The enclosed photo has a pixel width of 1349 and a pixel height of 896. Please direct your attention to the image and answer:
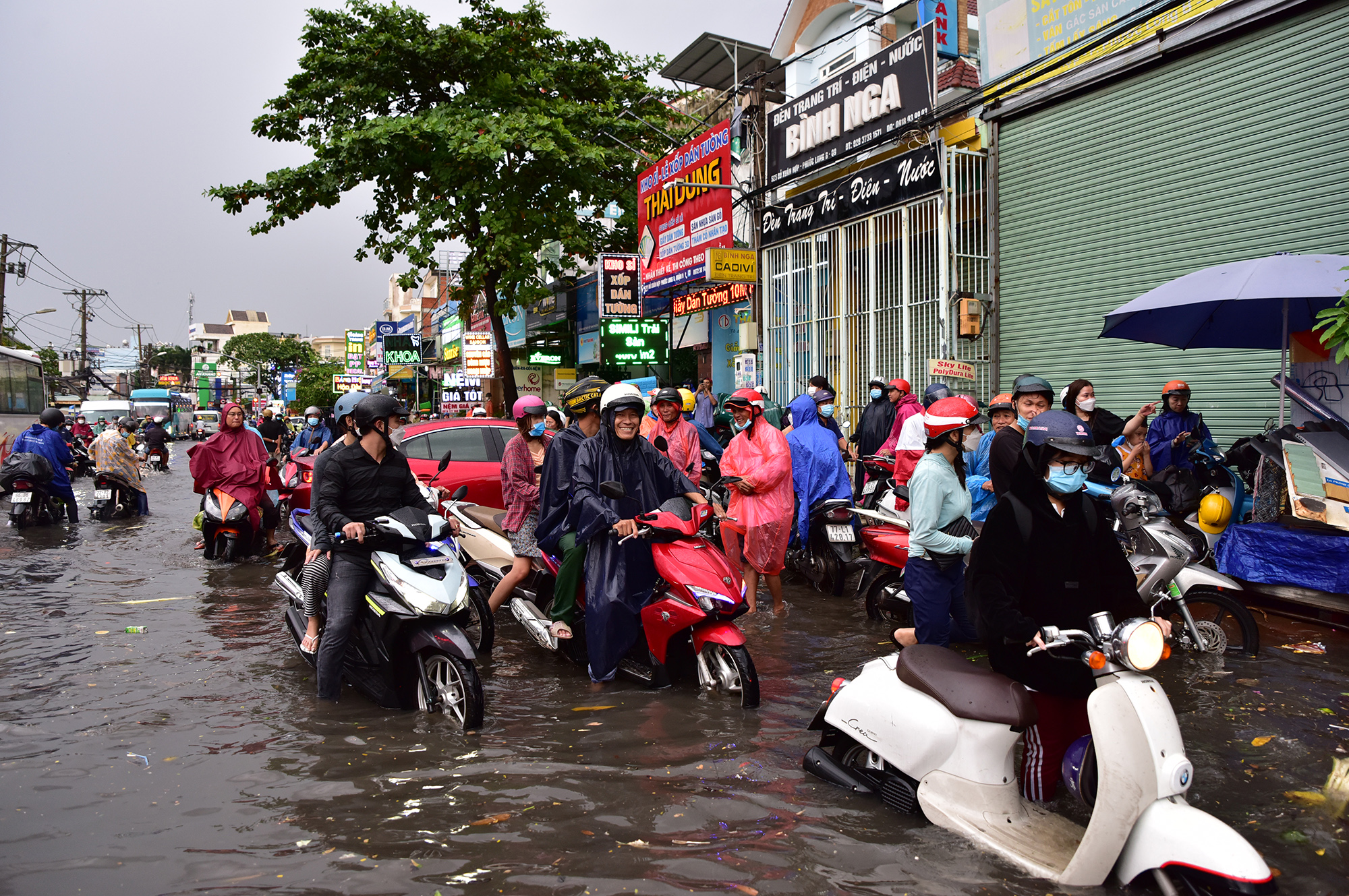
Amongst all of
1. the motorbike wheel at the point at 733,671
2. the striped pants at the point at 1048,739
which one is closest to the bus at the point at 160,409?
the motorbike wheel at the point at 733,671

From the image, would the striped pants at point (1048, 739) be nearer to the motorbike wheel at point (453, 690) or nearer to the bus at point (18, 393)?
the motorbike wheel at point (453, 690)

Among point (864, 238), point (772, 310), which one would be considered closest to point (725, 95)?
point (772, 310)

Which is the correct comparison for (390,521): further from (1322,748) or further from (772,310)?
(772,310)

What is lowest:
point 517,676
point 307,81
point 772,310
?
point 517,676

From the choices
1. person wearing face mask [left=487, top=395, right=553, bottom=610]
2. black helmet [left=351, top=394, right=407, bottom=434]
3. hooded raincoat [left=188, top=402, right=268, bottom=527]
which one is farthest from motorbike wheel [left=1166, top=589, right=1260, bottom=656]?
hooded raincoat [left=188, top=402, right=268, bottom=527]

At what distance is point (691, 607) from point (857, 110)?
36.8 ft

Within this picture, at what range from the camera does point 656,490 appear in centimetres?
534

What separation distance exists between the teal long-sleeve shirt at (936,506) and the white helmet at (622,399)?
1.59 meters

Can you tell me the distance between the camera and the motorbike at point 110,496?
14.3 metres

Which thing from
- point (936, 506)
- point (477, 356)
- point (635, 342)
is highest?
point (477, 356)

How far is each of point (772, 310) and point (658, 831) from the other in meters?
13.8

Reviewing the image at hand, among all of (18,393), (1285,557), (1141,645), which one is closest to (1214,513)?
(1285,557)

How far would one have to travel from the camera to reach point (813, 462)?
7.73 metres

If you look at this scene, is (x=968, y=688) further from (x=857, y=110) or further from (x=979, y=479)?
(x=857, y=110)
